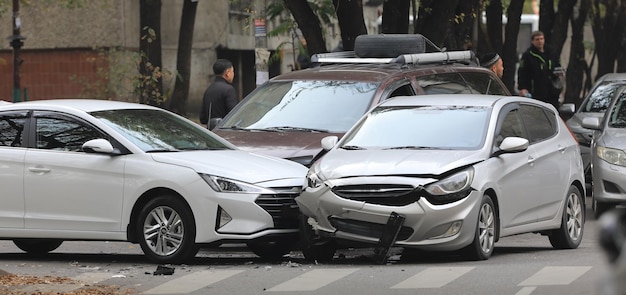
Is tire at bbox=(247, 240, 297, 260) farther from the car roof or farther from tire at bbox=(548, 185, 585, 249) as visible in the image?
tire at bbox=(548, 185, 585, 249)

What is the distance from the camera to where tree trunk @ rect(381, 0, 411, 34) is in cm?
2152

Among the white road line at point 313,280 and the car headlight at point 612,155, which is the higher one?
the car headlight at point 612,155

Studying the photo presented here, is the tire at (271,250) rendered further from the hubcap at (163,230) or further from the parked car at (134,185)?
the hubcap at (163,230)

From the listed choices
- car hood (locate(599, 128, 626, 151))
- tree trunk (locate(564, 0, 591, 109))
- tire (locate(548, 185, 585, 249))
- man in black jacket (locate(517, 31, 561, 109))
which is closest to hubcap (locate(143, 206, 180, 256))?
tire (locate(548, 185, 585, 249))

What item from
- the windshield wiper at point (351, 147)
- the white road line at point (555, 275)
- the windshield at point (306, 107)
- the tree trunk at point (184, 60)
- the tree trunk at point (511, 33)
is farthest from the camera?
the tree trunk at point (184, 60)

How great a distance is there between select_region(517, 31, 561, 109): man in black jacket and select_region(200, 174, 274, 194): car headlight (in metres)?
11.7

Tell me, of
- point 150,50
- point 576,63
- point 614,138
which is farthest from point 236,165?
point 576,63

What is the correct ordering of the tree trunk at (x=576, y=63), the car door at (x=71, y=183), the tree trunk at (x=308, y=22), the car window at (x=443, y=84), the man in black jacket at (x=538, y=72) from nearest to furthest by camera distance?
the car door at (x=71, y=183)
the car window at (x=443, y=84)
the tree trunk at (x=308, y=22)
the man in black jacket at (x=538, y=72)
the tree trunk at (x=576, y=63)

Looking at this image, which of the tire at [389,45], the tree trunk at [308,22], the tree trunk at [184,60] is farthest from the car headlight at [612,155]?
the tree trunk at [184,60]

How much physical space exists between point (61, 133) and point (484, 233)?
3.90 meters

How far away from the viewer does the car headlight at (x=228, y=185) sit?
11242 millimetres

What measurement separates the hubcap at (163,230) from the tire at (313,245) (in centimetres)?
104

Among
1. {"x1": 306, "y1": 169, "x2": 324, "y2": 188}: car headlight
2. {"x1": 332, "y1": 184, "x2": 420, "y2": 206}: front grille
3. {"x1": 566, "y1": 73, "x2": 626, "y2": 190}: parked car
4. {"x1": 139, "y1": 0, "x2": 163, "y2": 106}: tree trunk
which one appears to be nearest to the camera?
{"x1": 332, "y1": 184, "x2": 420, "y2": 206}: front grille

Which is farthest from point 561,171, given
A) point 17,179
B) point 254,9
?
point 254,9
